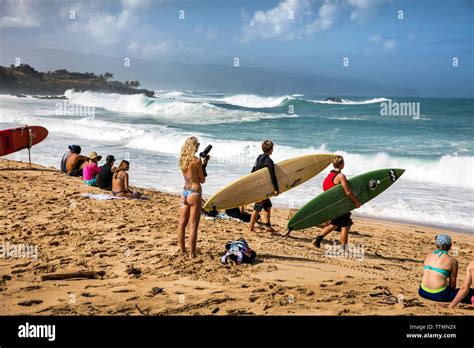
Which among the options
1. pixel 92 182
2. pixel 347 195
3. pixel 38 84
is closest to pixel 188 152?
pixel 347 195

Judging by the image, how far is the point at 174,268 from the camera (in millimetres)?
5137

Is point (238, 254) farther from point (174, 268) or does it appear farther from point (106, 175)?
point (106, 175)

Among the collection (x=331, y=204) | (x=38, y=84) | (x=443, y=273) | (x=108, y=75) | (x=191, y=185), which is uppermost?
(x=108, y=75)

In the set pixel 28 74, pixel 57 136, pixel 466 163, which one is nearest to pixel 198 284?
pixel 466 163

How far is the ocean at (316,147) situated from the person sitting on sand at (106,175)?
2.45 metres

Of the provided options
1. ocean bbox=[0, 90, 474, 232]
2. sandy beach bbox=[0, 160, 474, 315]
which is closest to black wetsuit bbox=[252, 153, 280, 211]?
sandy beach bbox=[0, 160, 474, 315]

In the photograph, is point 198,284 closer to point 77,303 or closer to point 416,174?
point 77,303

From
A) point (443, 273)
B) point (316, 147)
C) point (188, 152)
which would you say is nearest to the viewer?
point (443, 273)

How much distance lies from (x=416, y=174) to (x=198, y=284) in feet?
44.0

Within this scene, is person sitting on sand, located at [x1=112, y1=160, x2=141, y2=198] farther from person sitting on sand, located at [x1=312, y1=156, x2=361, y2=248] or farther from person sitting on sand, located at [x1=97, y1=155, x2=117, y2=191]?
person sitting on sand, located at [x1=312, y1=156, x2=361, y2=248]

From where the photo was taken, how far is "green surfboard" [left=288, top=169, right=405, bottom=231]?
6.65 meters

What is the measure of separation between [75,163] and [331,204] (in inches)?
262

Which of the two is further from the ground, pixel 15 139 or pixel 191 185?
pixel 15 139

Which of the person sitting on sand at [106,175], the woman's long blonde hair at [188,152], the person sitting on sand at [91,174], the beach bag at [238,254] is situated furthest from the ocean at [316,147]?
the woman's long blonde hair at [188,152]
